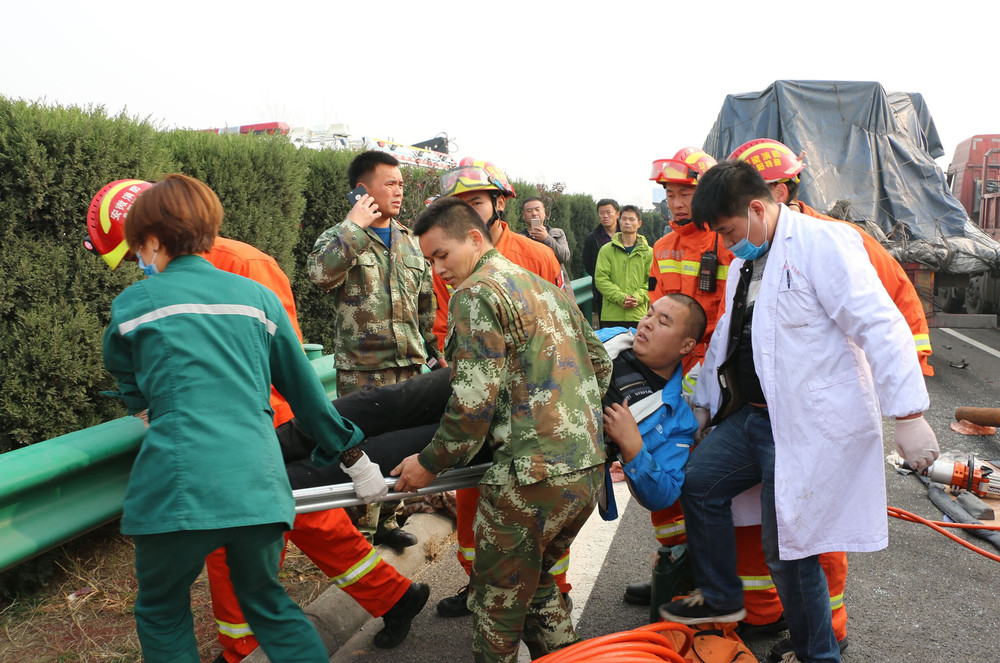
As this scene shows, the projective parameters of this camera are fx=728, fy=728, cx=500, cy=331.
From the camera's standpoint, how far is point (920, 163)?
427 inches

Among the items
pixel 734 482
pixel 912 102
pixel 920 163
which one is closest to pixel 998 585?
pixel 734 482

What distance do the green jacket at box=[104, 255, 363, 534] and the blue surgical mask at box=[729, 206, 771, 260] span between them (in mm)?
1877

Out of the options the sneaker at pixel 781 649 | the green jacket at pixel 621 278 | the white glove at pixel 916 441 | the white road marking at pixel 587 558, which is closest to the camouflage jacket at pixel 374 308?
the white road marking at pixel 587 558

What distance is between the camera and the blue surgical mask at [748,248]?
2.93 metres

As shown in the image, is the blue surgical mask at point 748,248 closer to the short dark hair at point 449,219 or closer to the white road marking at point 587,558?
the short dark hair at point 449,219

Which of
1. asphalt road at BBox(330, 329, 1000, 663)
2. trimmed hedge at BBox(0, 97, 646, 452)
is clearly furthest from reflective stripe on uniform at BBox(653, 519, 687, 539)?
trimmed hedge at BBox(0, 97, 646, 452)

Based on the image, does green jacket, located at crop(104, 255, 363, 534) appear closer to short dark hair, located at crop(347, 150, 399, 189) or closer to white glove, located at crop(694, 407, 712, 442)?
white glove, located at crop(694, 407, 712, 442)

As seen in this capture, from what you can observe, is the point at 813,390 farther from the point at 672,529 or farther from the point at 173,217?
the point at 173,217

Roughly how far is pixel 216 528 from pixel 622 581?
2369 millimetres

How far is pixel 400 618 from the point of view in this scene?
125 inches

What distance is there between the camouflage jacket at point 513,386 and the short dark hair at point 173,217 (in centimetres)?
83

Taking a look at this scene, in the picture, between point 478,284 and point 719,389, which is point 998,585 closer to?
point 719,389

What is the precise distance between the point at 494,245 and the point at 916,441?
2.36 meters

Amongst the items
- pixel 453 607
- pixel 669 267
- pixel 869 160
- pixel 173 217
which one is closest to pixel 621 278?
pixel 669 267
